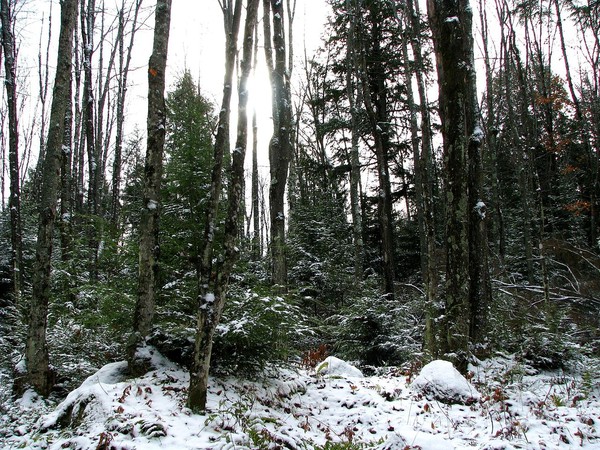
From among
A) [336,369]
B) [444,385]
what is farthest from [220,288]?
[336,369]

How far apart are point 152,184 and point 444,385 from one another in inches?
188

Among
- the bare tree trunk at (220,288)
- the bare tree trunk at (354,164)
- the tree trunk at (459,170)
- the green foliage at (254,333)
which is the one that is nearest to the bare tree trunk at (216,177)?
the bare tree trunk at (220,288)

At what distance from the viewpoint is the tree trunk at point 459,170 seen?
240 inches

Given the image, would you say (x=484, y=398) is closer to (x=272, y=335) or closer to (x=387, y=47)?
(x=272, y=335)

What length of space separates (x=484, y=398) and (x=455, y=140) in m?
3.81

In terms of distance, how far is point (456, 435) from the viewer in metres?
4.11

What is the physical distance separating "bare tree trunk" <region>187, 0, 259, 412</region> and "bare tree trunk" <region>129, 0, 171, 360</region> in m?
1.21

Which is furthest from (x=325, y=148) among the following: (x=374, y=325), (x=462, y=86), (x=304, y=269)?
(x=462, y=86)

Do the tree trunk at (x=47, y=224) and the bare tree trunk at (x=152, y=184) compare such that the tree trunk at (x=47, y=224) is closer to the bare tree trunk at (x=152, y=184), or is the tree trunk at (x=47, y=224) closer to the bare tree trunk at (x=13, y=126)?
the bare tree trunk at (x=152, y=184)

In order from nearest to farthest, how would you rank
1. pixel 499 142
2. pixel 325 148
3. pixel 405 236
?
pixel 405 236
pixel 499 142
pixel 325 148

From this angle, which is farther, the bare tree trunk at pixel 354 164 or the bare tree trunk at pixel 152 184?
the bare tree trunk at pixel 354 164

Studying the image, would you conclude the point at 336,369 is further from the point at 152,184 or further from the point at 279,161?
the point at 279,161

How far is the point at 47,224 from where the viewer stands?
6156 millimetres

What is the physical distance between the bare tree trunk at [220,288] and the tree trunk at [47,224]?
316cm
